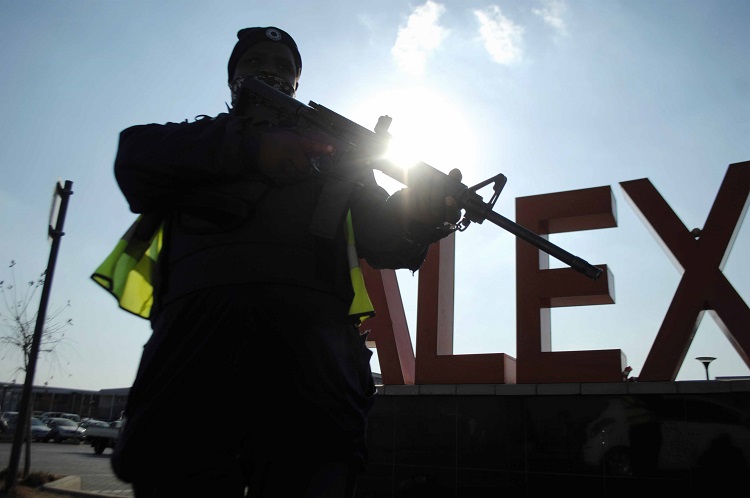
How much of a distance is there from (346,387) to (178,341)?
0.44 meters

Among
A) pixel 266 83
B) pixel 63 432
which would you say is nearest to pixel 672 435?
pixel 266 83

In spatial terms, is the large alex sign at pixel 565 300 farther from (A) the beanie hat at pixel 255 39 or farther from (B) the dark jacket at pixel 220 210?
(B) the dark jacket at pixel 220 210

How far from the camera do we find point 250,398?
4.57 ft

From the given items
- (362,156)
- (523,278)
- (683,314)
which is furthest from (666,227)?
(362,156)

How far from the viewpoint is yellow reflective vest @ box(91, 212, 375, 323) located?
1.77m

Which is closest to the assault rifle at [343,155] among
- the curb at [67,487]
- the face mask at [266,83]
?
the face mask at [266,83]

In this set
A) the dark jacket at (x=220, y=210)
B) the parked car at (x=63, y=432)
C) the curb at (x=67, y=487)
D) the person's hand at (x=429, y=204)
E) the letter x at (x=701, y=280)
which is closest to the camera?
the dark jacket at (x=220, y=210)

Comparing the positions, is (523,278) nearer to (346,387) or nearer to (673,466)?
(673,466)

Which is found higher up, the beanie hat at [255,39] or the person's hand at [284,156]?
the beanie hat at [255,39]

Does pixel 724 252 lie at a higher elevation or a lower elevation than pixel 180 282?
higher

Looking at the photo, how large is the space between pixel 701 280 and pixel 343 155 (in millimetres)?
8210

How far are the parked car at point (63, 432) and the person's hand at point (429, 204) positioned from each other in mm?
36003

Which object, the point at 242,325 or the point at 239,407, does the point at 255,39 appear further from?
the point at 239,407

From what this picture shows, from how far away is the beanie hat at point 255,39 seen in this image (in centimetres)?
211
